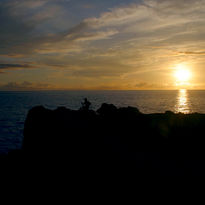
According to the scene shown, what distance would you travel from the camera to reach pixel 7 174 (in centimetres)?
2133

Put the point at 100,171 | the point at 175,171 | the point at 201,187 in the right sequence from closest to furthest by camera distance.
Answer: the point at 201,187 < the point at 175,171 < the point at 100,171

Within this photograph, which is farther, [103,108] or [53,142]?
[103,108]

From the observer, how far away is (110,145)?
59.4 ft

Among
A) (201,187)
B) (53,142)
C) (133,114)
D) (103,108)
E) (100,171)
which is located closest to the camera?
(201,187)

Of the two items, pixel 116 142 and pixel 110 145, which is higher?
pixel 116 142

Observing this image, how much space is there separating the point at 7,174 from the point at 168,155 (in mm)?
16846

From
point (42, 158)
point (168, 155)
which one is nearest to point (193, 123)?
point (168, 155)

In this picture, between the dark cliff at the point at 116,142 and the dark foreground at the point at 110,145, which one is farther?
the dark cliff at the point at 116,142

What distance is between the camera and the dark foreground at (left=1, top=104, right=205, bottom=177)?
1559 centimetres

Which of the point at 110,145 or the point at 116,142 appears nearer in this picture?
the point at 110,145

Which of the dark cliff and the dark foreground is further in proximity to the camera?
the dark cliff

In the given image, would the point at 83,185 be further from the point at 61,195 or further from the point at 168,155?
the point at 168,155

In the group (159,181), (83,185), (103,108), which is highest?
(103,108)

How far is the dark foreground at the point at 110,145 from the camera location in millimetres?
15594
